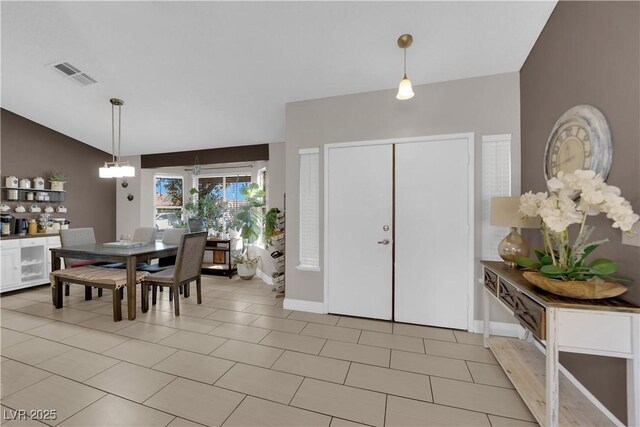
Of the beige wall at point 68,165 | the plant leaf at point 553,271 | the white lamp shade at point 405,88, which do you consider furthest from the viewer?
the beige wall at point 68,165

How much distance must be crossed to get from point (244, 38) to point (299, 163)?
140cm

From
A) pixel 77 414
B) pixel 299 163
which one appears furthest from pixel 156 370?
pixel 299 163

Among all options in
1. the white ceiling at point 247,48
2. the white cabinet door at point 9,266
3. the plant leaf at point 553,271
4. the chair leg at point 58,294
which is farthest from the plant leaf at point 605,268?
the white cabinet door at point 9,266

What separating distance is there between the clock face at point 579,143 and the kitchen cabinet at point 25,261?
6724 mm

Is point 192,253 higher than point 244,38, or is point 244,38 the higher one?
point 244,38

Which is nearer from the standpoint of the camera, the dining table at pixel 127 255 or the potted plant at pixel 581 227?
the potted plant at pixel 581 227

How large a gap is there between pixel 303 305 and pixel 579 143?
297cm

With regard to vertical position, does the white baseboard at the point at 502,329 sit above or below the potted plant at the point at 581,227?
below

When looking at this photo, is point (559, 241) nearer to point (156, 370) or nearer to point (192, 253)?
point (156, 370)

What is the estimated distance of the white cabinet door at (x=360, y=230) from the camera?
3.07 metres

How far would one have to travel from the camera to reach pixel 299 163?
3418mm

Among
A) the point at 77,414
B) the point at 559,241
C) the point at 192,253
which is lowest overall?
the point at 77,414

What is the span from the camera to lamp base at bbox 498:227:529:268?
2.18 metres

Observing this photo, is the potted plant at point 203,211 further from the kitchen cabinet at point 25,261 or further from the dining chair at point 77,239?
the kitchen cabinet at point 25,261
